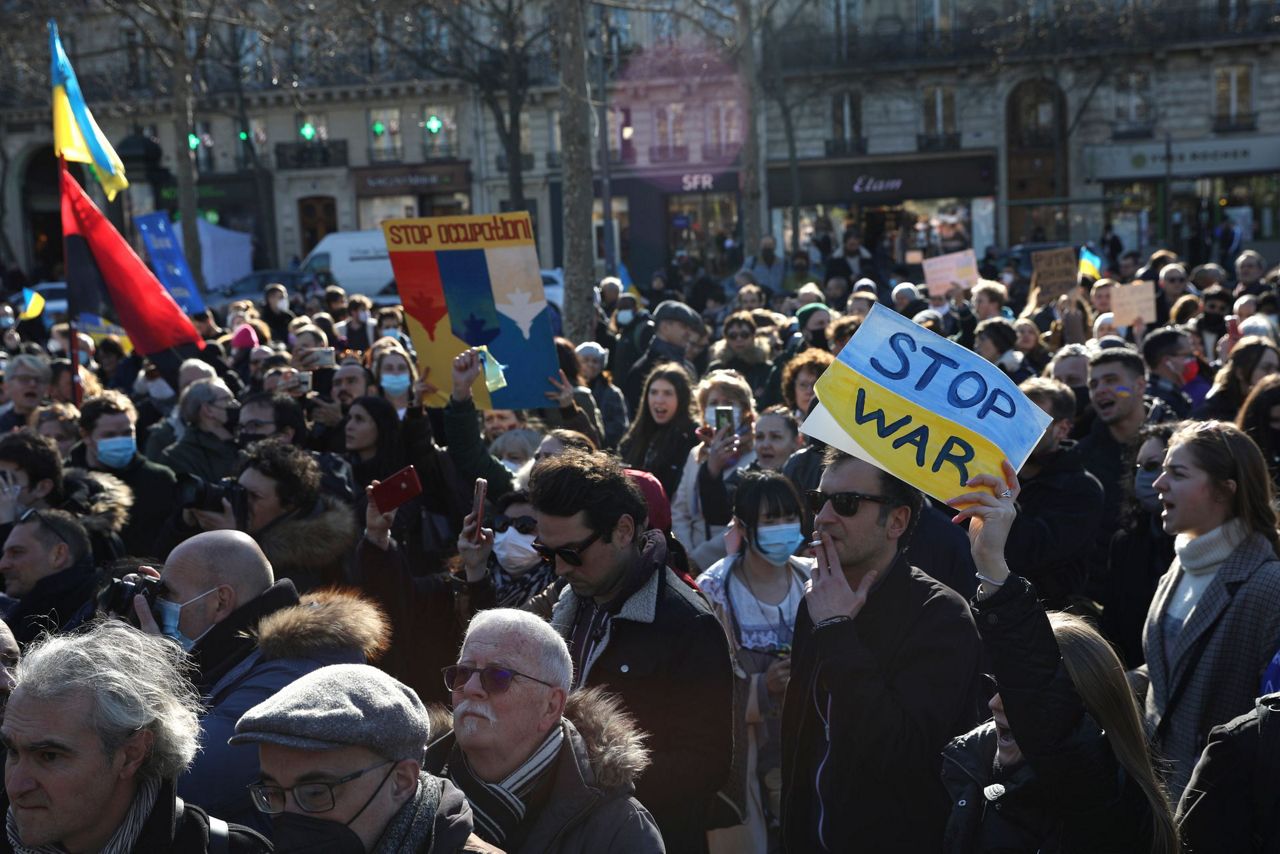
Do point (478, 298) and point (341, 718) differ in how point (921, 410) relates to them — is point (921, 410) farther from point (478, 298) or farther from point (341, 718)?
point (478, 298)

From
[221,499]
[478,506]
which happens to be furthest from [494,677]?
[221,499]

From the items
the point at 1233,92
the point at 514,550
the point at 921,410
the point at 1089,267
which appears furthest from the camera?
the point at 1233,92

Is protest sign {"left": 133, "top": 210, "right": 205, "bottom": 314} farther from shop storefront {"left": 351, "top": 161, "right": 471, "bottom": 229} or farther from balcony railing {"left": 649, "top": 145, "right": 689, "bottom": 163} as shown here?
shop storefront {"left": 351, "top": 161, "right": 471, "bottom": 229}

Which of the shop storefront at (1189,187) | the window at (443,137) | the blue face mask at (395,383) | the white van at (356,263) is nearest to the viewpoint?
the blue face mask at (395,383)

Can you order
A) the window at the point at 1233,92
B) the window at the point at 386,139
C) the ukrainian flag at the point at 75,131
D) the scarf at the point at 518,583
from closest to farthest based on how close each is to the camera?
the scarf at the point at 518,583, the ukrainian flag at the point at 75,131, the window at the point at 1233,92, the window at the point at 386,139

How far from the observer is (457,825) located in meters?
2.59

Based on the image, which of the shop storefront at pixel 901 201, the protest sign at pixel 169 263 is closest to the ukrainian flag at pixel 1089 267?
the protest sign at pixel 169 263

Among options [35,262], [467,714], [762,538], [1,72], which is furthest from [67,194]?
[35,262]

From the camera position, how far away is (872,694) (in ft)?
11.1

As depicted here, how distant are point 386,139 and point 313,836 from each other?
4641cm

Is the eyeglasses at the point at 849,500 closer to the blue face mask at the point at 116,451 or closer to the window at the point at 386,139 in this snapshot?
the blue face mask at the point at 116,451

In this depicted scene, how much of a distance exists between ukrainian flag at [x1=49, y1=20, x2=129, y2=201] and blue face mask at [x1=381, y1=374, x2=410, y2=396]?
308 centimetres

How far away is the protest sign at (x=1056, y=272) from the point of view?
12.0 metres

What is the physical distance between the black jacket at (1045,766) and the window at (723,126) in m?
41.5
